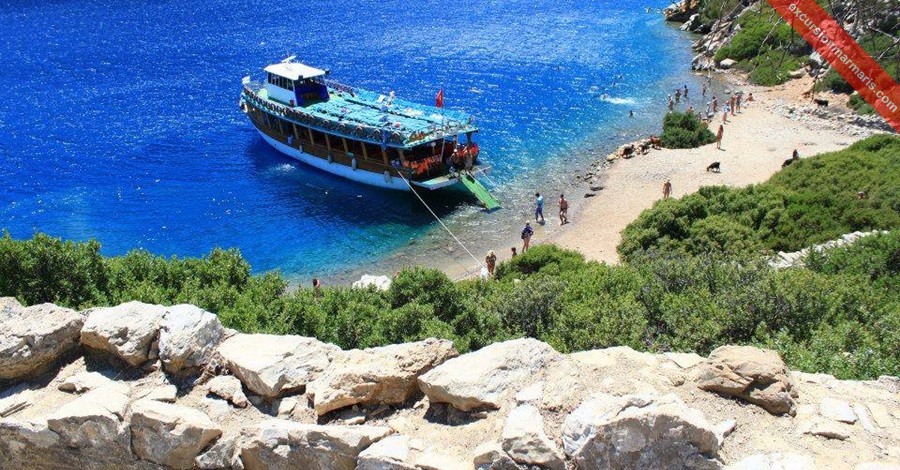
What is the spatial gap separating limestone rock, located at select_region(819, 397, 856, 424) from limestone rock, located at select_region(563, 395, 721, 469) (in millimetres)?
2291

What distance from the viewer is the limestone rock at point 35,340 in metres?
12.1

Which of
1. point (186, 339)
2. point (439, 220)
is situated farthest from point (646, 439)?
point (439, 220)

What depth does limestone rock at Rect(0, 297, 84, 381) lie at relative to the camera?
12.1 m

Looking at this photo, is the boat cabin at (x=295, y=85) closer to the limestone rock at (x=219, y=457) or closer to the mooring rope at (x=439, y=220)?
the mooring rope at (x=439, y=220)

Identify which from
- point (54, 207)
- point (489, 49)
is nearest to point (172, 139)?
point (54, 207)

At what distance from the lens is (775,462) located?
29.4 ft

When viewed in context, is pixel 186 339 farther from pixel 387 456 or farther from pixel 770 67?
pixel 770 67

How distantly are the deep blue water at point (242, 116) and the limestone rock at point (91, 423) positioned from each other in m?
26.2

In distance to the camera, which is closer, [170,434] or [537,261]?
[170,434]

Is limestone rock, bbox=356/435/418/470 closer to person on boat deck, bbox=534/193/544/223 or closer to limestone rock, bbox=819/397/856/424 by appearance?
limestone rock, bbox=819/397/856/424

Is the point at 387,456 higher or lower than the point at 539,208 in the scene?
higher

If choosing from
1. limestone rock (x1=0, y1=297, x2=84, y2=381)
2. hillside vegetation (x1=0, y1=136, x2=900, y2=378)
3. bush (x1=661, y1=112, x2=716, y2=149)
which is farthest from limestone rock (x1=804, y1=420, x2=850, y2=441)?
bush (x1=661, y1=112, x2=716, y2=149)

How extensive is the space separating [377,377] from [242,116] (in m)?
51.8

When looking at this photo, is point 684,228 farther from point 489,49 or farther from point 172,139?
point 489,49
